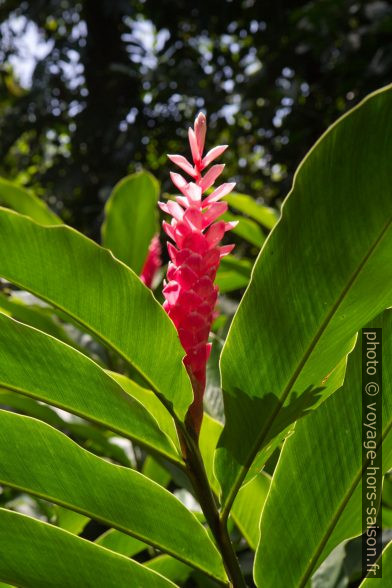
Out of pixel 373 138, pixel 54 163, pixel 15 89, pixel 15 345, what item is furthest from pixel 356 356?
pixel 15 89

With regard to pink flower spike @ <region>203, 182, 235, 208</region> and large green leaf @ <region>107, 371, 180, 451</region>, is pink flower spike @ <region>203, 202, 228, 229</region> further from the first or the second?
large green leaf @ <region>107, 371, 180, 451</region>

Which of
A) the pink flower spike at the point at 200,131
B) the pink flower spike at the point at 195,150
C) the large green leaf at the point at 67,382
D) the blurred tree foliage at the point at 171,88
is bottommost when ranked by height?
the large green leaf at the point at 67,382

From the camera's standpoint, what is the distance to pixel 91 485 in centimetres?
70

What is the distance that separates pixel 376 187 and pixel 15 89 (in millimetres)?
7233

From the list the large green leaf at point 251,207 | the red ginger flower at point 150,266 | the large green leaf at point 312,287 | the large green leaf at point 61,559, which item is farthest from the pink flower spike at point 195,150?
the large green leaf at point 251,207

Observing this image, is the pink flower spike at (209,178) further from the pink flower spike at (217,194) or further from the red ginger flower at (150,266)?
the red ginger flower at (150,266)

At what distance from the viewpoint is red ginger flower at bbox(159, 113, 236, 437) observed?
2.17 ft

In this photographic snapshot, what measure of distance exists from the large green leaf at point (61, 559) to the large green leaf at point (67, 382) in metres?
0.11

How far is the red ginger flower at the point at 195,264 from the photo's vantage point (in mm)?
662

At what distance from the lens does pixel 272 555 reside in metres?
0.70

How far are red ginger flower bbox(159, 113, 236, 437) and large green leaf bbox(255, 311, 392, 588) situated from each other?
0.11 m

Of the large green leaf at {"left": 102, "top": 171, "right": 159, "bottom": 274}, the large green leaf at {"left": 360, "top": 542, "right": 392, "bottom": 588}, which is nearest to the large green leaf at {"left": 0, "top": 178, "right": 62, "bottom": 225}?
the large green leaf at {"left": 102, "top": 171, "right": 159, "bottom": 274}

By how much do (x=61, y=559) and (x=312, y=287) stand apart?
35cm

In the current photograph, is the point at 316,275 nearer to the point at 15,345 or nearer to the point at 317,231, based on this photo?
the point at 317,231
